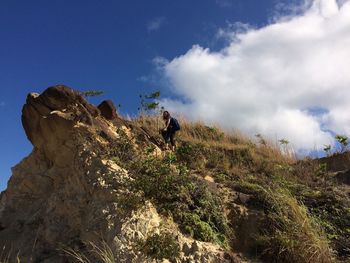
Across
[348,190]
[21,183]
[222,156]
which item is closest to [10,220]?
[21,183]

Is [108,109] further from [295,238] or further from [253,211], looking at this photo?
[295,238]

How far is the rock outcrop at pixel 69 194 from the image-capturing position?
7.83 metres

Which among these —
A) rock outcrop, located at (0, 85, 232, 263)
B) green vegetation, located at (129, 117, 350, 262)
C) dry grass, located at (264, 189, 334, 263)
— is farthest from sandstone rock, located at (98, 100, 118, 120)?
dry grass, located at (264, 189, 334, 263)

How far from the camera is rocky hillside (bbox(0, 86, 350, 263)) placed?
7.83m

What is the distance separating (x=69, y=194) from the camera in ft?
31.4

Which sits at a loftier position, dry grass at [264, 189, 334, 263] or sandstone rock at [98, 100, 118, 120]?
sandstone rock at [98, 100, 118, 120]

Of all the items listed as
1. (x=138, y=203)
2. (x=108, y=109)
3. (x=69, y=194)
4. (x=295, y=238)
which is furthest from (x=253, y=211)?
(x=108, y=109)

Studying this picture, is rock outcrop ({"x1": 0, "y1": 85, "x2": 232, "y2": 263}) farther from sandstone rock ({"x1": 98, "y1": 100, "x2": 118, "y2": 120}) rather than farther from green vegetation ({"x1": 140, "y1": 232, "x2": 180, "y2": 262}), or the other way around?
green vegetation ({"x1": 140, "y1": 232, "x2": 180, "y2": 262})

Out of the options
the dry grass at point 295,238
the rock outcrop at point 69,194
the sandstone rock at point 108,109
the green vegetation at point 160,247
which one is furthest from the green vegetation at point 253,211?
the sandstone rock at point 108,109

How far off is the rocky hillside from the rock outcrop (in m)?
0.02

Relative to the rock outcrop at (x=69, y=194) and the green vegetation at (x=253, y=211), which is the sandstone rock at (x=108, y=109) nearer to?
the rock outcrop at (x=69, y=194)

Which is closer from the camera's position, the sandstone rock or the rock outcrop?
the rock outcrop

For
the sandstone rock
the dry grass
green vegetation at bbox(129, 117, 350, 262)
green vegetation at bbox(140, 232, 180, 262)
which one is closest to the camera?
green vegetation at bbox(140, 232, 180, 262)

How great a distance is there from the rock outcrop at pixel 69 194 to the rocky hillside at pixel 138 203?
0.08 feet
